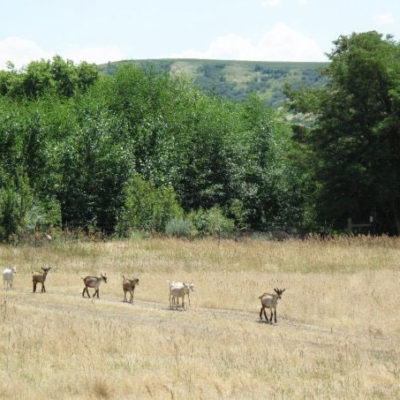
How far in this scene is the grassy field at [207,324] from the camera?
1284 cm

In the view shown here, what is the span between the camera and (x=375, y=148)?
44.1 meters

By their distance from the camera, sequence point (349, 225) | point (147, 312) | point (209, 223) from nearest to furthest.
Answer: point (147, 312), point (209, 223), point (349, 225)

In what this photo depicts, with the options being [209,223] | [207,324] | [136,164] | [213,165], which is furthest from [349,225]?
[207,324]

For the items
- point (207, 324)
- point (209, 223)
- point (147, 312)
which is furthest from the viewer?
point (209, 223)

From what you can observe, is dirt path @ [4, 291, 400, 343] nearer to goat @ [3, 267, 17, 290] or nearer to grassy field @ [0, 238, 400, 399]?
grassy field @ [0, 238, 400, 399]

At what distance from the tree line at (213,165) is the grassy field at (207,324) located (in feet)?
27.9

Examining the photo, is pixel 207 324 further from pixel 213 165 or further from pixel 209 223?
pixel 213 165

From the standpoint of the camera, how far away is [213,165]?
5688cm

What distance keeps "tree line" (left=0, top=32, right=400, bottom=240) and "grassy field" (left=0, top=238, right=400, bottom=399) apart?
8512 mm

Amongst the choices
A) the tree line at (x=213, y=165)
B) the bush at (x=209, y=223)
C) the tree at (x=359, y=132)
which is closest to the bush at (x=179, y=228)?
the tree line at (x=213, y=165)

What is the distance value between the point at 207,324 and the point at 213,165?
37.4 m

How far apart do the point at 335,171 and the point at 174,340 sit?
3105cm

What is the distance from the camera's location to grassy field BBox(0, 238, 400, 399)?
1284cm

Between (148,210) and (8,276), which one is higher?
(148,210)
